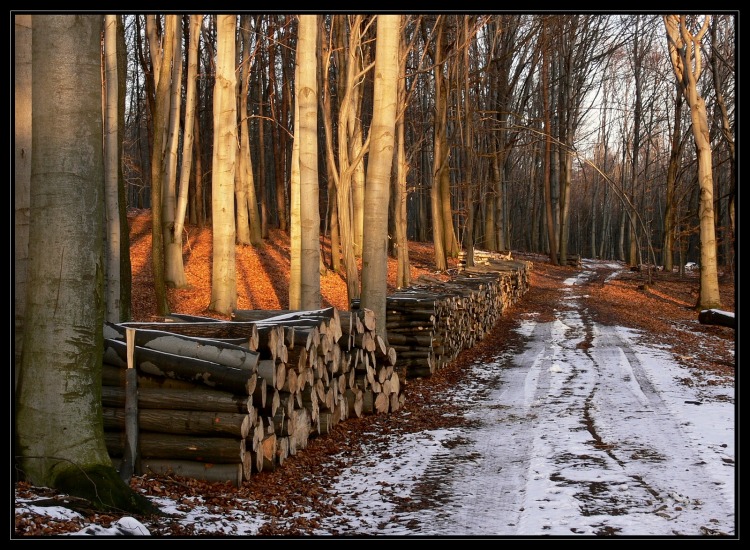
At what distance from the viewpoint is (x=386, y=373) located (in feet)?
32.5

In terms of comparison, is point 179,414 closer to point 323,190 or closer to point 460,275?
point 460,275

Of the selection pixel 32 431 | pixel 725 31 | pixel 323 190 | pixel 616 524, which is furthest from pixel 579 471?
pixel 323 190

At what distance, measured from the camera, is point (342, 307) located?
757 inches

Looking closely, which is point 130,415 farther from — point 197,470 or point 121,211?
point 121,211

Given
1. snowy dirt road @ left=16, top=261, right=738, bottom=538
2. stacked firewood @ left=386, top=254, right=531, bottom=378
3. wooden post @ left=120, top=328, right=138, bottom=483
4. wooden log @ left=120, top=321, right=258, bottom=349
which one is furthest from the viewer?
stacked firewood @ left=386, top=254, right=531, bottom=378

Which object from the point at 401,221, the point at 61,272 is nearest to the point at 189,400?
the point at 61,272

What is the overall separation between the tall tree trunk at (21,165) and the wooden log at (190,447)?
4.89 feet

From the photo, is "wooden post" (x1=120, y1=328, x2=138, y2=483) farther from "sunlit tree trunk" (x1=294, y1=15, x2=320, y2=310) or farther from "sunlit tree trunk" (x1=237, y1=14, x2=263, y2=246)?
"sunlit tree trunk" (x1=237, y1=14, x2=263, y2=246)

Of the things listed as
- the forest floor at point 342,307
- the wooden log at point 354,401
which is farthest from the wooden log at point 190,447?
the wooden log at point 354,401

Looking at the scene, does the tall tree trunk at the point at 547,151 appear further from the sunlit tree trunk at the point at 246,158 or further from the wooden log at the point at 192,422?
the wooden log at the point at 192,422

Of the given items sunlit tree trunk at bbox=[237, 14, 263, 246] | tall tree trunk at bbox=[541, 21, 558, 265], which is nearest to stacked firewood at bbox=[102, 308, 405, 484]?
sunlit tree trunk at bbox=[237, 14, 263, 246]

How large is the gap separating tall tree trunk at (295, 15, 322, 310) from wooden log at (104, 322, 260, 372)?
5157mm

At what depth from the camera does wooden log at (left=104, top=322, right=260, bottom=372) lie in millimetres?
6578

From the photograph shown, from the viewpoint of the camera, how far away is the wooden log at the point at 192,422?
6.29 meters
